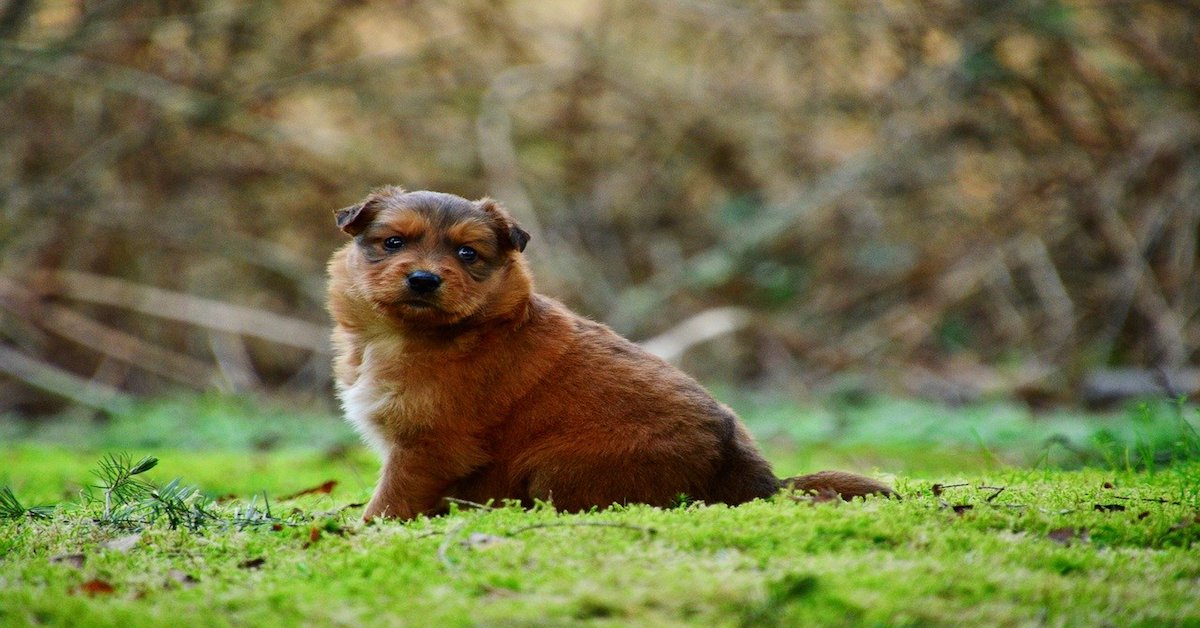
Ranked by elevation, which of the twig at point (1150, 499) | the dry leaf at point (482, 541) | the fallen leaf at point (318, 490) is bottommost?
the fallen leaf at point (318, 490)

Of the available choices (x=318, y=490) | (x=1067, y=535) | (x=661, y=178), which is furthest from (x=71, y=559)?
(x=661, y=178)

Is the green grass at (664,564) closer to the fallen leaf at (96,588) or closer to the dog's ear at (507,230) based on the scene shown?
the fallen leaf at (96,588)

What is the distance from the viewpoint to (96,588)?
344cm

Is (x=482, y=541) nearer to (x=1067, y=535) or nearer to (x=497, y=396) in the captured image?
(x=497, y=396)

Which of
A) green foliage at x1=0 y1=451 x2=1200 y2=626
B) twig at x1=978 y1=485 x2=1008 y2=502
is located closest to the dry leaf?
green foliage at x1=0 y1=451 x2=1200 y2=626

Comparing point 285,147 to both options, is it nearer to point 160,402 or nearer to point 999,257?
point 160,402

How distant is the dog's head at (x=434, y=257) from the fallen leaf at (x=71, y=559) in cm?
176

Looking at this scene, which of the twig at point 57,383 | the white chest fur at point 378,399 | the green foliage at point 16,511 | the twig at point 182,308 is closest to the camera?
the green foliage at point 16,511

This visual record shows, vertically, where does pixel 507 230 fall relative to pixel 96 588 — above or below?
above

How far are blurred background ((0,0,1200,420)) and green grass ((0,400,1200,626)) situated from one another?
8.25m

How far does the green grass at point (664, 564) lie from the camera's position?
3.08 meters

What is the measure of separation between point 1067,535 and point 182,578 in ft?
10.2

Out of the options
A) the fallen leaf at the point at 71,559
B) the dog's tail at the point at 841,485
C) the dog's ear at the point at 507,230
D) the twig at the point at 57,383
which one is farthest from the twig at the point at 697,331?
the fallen leaf at the point at 71,559

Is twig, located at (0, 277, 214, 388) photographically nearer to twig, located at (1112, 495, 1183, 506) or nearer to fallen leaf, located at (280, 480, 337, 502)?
fallen leaf, located at (280, 480, 337, 502)
